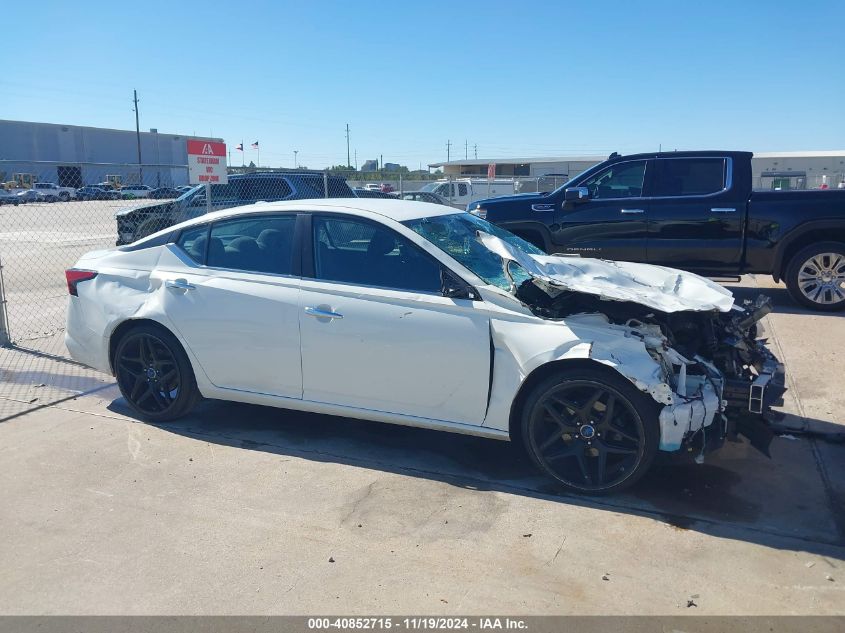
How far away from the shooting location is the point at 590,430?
4082 mm

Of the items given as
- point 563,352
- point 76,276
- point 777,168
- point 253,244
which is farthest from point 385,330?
point 777,168

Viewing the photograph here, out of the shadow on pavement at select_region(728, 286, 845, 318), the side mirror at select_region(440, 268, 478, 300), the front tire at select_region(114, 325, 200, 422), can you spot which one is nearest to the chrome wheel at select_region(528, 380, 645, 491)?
the side mirror at select_region(440, 268, 478, 300)

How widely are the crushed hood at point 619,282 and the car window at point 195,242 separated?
1996mm

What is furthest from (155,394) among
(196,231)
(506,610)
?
(506,610)

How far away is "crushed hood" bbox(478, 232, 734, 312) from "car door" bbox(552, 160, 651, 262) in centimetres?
465

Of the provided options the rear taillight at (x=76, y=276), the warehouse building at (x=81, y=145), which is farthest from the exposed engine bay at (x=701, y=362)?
the warehouse building at (x=81, y=145)

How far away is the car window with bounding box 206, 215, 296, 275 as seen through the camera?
16.2 ft

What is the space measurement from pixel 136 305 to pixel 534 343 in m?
2.92

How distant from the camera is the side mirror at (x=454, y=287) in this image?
4.32m

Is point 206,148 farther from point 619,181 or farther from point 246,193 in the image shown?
point 246,193

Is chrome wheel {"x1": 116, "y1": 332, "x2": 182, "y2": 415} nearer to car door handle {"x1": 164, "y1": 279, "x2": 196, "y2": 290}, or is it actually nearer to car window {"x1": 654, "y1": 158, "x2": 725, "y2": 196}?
car door handle {"x1": 164, "y1": 279, "x2": 196, "y2": 290}

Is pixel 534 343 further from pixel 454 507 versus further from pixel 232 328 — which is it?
pixel 232 328

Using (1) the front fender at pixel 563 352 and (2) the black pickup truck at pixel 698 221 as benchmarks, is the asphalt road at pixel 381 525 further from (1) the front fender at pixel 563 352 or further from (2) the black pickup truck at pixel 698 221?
(2) the black pickup truck at pixel 698 221

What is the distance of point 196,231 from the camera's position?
17.4ft
